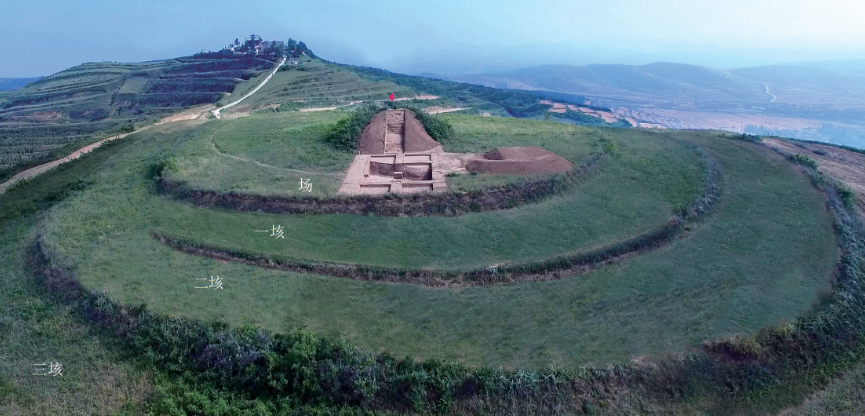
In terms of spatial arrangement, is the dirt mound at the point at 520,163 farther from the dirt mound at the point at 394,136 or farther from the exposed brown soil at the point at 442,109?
the exposed brown soil at the point at 442,109

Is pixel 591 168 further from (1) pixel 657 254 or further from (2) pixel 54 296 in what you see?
(2) pixel 54 296

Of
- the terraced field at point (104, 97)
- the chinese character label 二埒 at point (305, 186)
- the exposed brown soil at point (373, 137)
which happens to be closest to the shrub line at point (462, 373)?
the chinese character label 二埒 at point (305, 186)

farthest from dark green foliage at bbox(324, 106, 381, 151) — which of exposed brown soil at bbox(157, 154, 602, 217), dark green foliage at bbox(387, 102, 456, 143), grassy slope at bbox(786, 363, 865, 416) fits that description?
grassy slope at bbox(786, 363, 865, 416)

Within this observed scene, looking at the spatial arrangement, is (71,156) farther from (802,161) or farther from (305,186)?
(802,161)

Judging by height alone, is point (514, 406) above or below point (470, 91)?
below

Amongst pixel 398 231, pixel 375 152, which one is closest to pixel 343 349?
pixel 398 231

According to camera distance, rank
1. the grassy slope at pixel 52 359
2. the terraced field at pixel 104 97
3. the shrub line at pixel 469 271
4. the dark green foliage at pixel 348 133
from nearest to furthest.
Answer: the grassy slope at pixel 52 359 < the shrub line at pixel 469 271 < the dark green foliage at pixel 348 133 < the terraced field at pixel 104 97
